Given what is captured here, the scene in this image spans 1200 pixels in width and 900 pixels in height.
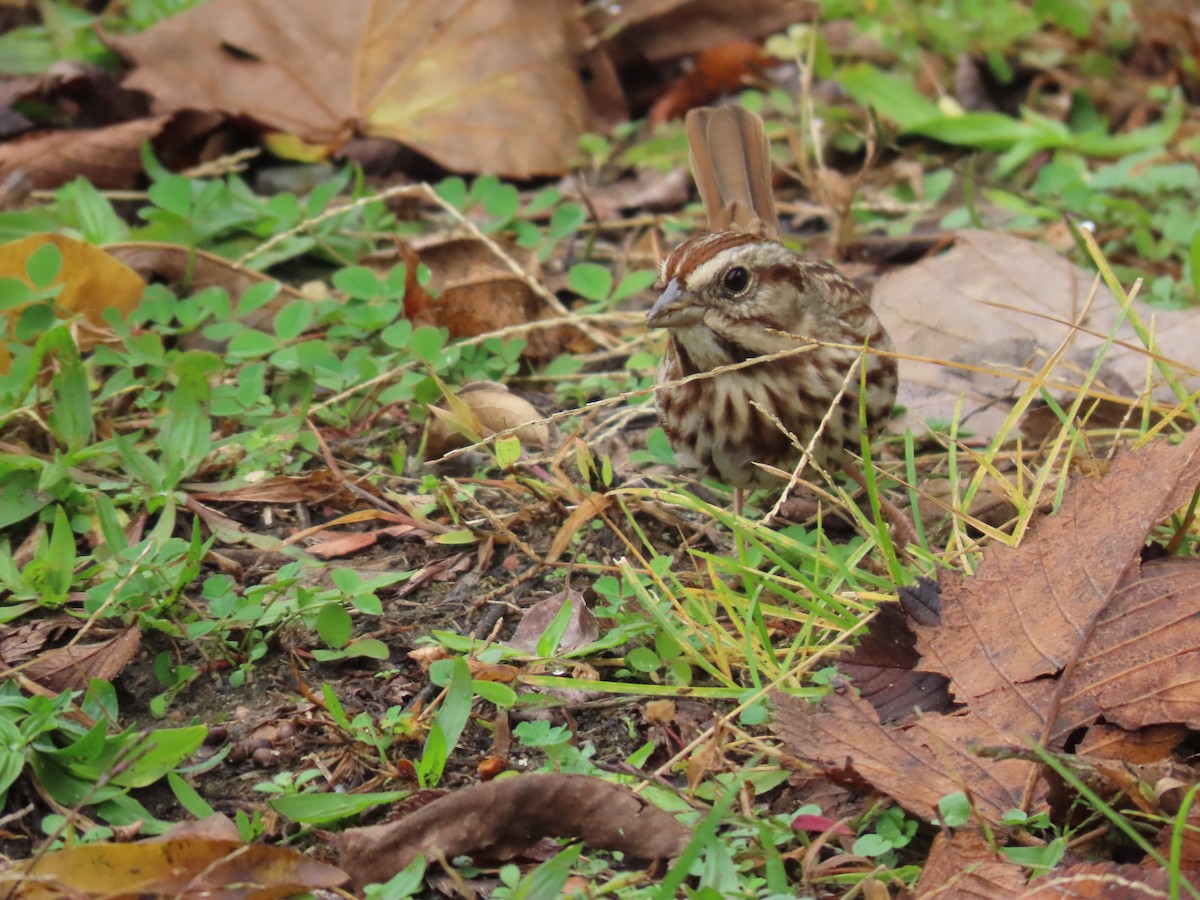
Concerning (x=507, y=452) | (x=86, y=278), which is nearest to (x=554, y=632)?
(x=507, y=452)

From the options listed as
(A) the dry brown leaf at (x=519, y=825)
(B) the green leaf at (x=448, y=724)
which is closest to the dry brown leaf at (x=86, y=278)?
(B) the green leaf at (x=448, y=724)

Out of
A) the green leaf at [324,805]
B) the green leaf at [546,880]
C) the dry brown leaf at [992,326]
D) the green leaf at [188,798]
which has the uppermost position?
the green leaf at [188,798]

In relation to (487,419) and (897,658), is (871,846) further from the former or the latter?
(487,419)

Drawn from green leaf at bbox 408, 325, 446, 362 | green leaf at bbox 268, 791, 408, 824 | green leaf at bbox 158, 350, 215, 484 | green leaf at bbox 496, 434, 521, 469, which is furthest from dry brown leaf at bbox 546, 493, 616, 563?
green leaf at bbox 268, 791, 408, 824

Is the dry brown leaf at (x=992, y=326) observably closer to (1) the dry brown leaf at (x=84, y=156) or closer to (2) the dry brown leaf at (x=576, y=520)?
(2) the dry brown leaf at (x=576, y=520)

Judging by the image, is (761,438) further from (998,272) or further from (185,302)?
(185,302)

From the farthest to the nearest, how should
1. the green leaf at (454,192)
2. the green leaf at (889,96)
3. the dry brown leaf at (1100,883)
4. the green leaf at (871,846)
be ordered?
1. the green leaf at (889,96)
2. the green leaf at (454,192)
3. the green leaf at (871,846)
4. the dry brown leaf at (1100,883)
